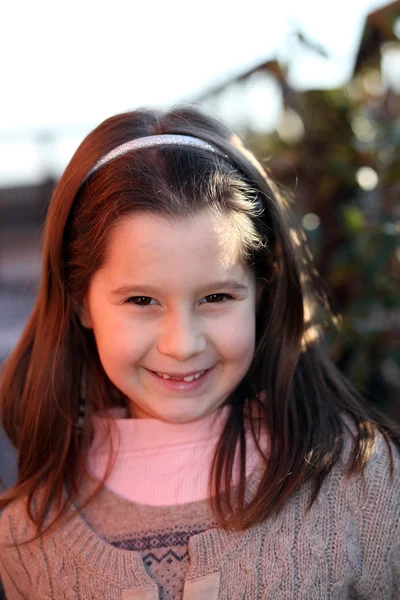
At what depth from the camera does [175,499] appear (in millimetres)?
1439

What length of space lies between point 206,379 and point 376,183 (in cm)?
104

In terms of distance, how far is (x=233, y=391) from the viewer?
5.00ft

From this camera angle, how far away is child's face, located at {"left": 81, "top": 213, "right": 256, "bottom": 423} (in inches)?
49.6

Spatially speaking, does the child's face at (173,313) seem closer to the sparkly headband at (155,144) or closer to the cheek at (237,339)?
the cheek at (237,339)

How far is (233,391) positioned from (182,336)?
306 millimetres

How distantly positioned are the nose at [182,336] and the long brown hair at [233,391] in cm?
18

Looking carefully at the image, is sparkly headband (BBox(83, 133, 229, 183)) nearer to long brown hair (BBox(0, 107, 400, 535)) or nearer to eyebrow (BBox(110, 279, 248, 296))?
long brown hair (BBox(0, 107, 400, 535))

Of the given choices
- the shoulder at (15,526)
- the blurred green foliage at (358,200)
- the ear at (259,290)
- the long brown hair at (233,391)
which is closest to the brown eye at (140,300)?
the long brown hair at (233,391)

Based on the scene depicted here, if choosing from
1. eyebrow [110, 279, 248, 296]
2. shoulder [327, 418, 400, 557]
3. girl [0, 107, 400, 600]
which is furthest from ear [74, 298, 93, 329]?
shoulder [327, 418, 400, 557]

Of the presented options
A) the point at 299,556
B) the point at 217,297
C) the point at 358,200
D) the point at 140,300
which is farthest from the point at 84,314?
the point at 358,200

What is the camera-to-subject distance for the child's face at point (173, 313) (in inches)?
49.6

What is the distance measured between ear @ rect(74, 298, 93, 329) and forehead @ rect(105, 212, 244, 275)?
0.69 ft

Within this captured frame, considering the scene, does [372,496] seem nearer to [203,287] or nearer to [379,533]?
[379,533]

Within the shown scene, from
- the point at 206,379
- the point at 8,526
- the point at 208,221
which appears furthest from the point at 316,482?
the point at 8,526
